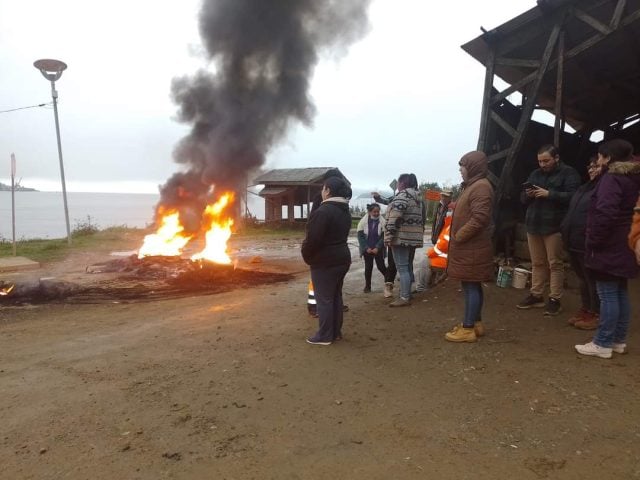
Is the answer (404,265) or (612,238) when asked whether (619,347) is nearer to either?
(612,238)

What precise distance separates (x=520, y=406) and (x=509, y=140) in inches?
229

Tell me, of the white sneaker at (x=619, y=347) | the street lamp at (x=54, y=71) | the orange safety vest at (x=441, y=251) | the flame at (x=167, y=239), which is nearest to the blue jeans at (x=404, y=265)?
the orange safety vest at (x=441, y=251)

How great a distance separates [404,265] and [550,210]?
1919 millimetres

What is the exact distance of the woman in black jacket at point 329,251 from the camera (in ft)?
14.6

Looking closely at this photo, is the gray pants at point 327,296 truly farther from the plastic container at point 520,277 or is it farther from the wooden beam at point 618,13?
the wooden beam at point 618,13

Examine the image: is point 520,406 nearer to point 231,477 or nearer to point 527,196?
point 231,477

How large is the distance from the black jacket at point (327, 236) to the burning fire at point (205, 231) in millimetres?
7893

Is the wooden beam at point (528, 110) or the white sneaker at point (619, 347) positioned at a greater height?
the wooden beam at point (528, 110)

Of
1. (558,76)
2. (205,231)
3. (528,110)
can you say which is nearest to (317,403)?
(528,110)

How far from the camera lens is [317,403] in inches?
132

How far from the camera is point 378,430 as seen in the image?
294 cm

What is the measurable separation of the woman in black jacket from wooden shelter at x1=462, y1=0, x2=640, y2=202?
3712 mm

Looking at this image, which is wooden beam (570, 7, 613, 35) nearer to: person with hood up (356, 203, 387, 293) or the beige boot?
person with hood up (356, 203, 387, 293)

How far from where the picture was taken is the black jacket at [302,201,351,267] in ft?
14.5
